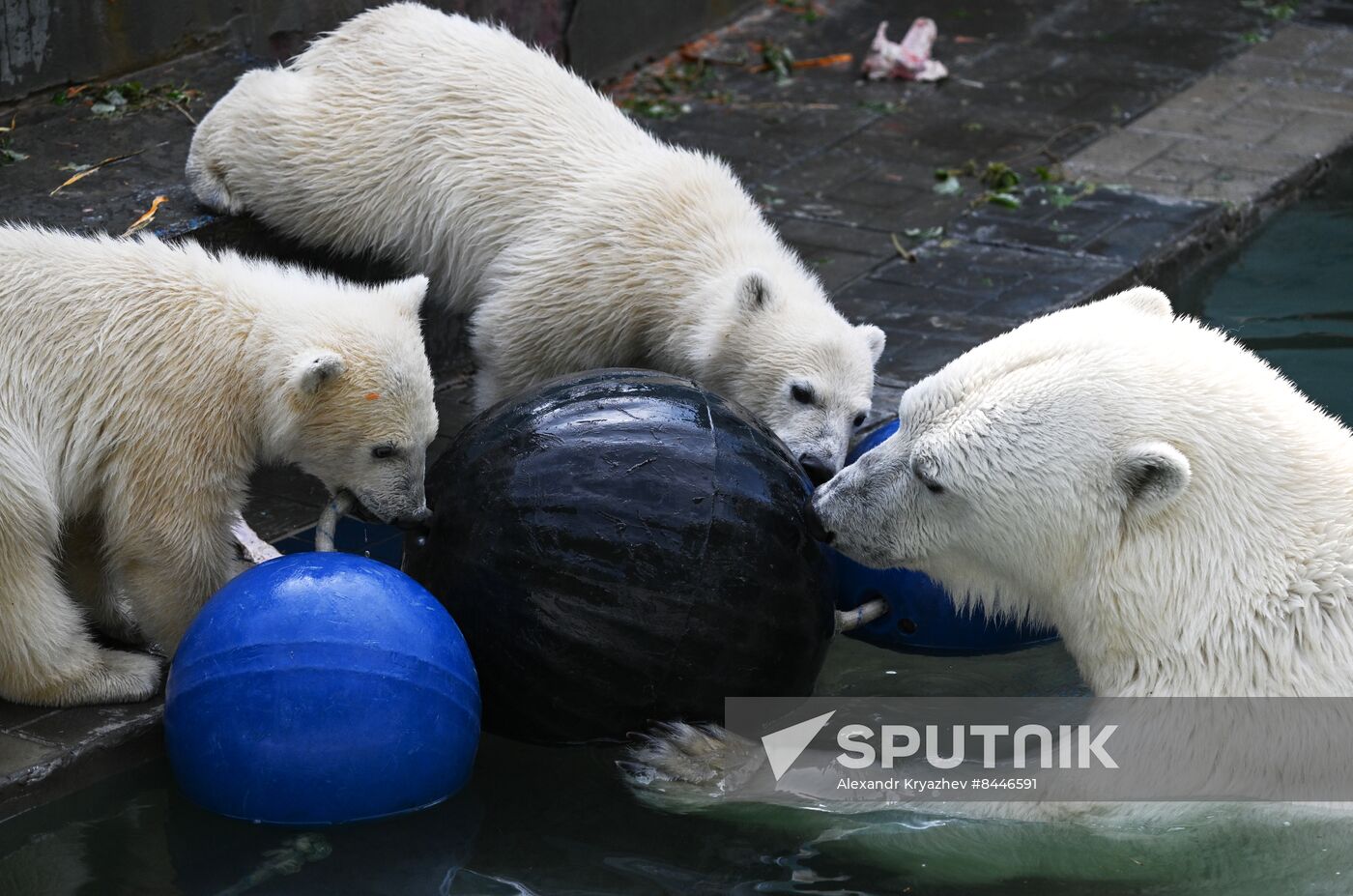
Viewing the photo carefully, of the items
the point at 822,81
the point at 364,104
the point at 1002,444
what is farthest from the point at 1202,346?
the point at 822,81

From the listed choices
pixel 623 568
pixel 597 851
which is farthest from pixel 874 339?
pixel 597 851

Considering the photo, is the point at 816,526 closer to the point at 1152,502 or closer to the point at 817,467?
the point at 1152,502

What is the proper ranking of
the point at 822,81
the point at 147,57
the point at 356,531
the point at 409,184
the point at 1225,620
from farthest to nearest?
the point at 822,81 → the point at 147,57 → the point at 409,184 → the point at 356,531 → the point at 1225,620

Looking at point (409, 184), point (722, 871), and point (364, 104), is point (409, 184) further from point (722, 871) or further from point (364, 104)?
point (722, 871)

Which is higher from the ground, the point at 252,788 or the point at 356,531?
the point at 252,788

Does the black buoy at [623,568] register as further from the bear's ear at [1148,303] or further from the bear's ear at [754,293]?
the bear's ear at [754,293]

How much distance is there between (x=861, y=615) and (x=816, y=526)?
0.38 meters

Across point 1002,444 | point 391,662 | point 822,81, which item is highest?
point 1002,444

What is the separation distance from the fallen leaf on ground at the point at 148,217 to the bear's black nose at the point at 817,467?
92.7 inches

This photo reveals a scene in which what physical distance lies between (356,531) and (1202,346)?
2.74m

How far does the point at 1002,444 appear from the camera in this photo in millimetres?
3752

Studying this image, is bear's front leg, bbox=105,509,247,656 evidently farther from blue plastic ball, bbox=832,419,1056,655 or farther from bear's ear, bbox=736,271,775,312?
bear's ear, bbox=736,271,775,312

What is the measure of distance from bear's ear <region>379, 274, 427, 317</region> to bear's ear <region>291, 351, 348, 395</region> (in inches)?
14.7

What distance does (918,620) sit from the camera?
4379mm
